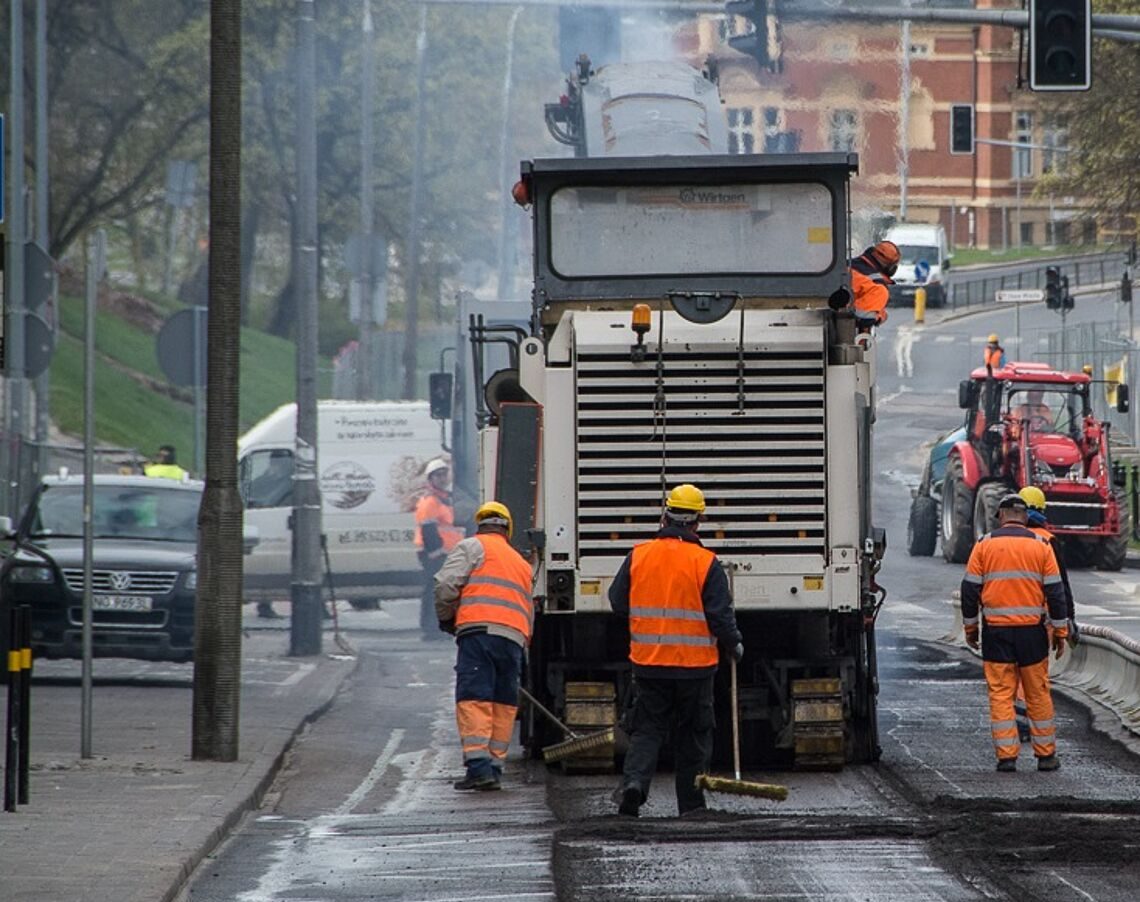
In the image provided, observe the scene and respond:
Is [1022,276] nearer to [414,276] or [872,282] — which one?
[414,276]

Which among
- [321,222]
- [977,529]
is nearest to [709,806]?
[977,529]

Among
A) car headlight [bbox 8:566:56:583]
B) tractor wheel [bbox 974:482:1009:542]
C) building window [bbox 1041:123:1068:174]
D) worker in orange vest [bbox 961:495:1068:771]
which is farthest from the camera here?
building window [bbox 1041:123:1068:174]

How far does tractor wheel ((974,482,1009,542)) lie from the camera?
31.1m

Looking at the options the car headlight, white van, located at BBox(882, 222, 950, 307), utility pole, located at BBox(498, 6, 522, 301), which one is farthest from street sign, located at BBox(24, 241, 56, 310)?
white van, located at BBox(882, 222, 950, 307)

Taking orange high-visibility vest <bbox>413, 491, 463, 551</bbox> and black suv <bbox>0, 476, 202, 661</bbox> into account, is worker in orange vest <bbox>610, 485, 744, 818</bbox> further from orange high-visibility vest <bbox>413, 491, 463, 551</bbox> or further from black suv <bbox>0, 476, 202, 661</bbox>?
orange high-visibility vest <bbox>413, 491, 463, 551</bbox>

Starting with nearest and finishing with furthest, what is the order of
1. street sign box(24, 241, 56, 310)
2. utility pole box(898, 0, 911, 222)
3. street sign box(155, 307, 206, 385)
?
street sign box(155, 307, 206, 385) < street sign box(24, 241, 56, 310) < utility pole box(898, 0, 911, 222)

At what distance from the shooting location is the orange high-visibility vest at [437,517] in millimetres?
26625

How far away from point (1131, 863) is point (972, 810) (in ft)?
5.45

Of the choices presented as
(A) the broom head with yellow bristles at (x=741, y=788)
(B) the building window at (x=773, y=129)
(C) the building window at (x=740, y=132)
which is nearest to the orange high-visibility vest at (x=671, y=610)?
(A) the broom head with yellow bristles at (x=741, y=788)

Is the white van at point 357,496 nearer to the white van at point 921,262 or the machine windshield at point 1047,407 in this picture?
the machine windshield at point 1047,407

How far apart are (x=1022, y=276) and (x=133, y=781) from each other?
66609 mm

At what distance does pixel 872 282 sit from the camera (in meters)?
15.2

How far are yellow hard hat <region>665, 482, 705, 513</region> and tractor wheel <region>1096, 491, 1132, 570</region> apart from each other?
20638 mm

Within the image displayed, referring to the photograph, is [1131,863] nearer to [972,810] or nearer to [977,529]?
[972,810]
